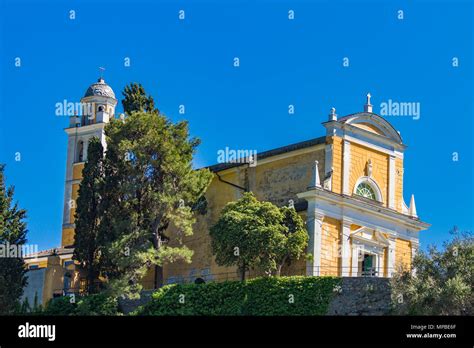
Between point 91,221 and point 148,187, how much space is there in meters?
3.25

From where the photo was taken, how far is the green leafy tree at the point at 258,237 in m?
49.9

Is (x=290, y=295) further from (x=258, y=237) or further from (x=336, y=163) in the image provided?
(x=336, y=163)

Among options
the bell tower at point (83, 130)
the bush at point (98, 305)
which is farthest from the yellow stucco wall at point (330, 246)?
the bell tower at point (83, 130)

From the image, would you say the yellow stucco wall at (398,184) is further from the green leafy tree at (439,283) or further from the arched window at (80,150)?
the arched window at (80,150)

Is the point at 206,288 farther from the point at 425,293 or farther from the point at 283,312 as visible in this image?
the point at 425,293

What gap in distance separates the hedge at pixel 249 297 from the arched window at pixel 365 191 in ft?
27.4

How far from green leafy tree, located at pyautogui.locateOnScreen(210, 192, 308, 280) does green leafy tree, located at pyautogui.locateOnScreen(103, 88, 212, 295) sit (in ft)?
8.44

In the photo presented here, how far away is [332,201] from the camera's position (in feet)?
175

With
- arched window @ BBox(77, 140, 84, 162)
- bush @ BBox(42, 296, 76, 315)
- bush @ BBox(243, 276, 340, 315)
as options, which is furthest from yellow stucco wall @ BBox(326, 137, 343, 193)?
arched window @ BBox(77, 140, 84, 162)

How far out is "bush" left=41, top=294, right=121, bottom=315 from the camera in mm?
51125

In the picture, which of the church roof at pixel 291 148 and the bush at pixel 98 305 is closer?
the bush at pixel 98 305

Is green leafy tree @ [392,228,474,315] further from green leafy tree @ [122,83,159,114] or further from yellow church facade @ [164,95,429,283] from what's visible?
green leafy tree @ [122,83,159,114]

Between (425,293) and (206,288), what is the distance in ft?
33.8
